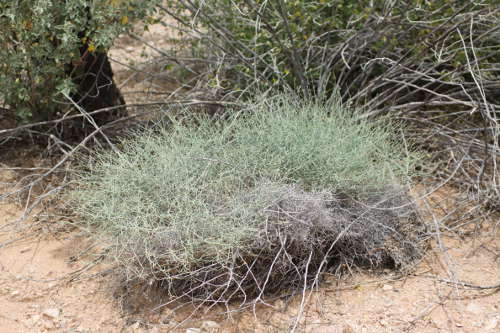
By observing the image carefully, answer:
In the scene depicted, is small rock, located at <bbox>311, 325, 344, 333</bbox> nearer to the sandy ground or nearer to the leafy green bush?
the sandy ground

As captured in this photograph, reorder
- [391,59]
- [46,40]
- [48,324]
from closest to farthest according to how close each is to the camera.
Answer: [48,324] → [46,40] → [391,59]

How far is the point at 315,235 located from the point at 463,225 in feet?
2.93

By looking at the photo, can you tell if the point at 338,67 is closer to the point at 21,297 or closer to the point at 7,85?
the point at 7,85

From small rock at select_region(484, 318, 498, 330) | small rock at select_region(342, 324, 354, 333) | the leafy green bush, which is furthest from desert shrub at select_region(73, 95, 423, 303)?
the leafy green bush

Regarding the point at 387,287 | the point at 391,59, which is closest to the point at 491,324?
the point at 387,287

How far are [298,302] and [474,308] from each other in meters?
0.73

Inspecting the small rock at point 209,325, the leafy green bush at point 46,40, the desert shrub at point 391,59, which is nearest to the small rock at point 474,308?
the desert shrub at point 391,59

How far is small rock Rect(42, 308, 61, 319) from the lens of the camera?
2.37 metres

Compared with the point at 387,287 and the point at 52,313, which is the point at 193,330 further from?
the point at 387,287

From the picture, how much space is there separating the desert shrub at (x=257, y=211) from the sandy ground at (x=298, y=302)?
4.5 inches

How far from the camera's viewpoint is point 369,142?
2.73 meters

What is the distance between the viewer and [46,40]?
3.17 metres

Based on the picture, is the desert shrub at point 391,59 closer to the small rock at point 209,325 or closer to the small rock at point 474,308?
the small rock at point 474,308

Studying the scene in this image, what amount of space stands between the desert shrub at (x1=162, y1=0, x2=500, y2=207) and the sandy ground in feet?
2.02
